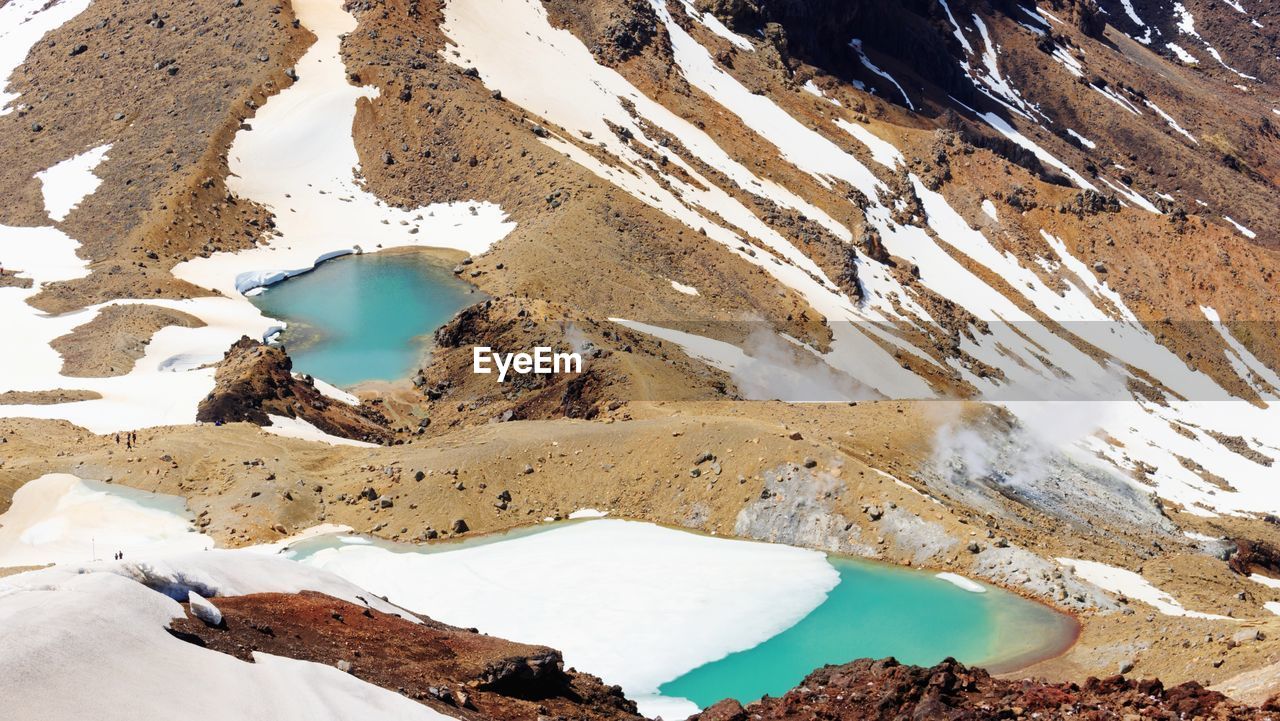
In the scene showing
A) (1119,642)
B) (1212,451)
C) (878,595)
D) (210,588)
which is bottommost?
(1212,451)

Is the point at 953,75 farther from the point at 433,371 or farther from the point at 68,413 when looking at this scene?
the point at 68,413

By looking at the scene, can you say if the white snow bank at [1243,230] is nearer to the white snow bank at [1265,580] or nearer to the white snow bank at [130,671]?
the white snow bank at [1265,580]

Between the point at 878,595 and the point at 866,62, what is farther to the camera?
the point at 866,62

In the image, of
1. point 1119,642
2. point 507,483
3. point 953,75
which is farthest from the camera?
point 953,75

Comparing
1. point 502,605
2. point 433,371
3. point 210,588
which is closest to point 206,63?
point 433,371

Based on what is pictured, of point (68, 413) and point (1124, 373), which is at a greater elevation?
point (68, 413)

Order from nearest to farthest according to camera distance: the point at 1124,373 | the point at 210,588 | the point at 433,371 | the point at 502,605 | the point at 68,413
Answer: the point at 210,588 → the point at 502,605 → the point at 68,413 → the point at 433,371 → the point at 1124,373
